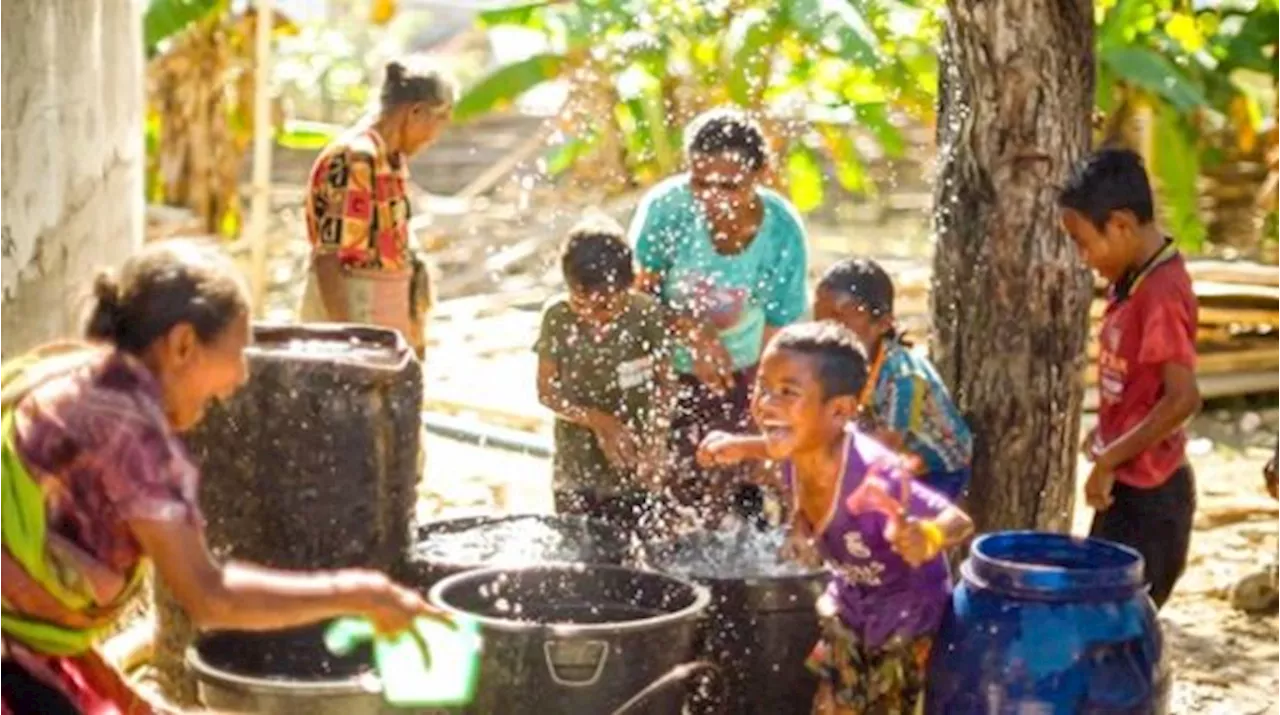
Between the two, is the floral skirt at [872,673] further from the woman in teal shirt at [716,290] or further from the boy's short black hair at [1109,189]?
the woman in teal shirt at [716,290]

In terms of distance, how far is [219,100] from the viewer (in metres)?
13.9

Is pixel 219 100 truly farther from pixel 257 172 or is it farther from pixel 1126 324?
pixel 1126 324

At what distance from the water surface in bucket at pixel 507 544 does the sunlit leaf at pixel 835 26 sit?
4271 mm

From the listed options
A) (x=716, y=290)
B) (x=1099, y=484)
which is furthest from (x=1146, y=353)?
(x=716, y=290)

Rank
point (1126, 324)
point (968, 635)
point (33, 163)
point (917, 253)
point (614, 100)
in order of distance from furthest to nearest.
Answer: point (917, 253), point (614, 100), point (33, 163), point (1126, 324), point (968, 635)

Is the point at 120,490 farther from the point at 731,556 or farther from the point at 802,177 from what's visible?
the point at 802,177

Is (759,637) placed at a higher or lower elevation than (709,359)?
lower

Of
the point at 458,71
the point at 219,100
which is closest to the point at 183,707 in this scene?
the point at 219,100

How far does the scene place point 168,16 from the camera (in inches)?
462

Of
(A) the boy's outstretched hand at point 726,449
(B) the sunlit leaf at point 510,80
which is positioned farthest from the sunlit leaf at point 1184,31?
(A) the boy's outstretched hand at point 726,449

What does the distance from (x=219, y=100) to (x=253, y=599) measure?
10530 mm

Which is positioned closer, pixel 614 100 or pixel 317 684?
pixel 317 684

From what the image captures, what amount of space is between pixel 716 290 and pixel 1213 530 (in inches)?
125

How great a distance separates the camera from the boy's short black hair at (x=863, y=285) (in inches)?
216
